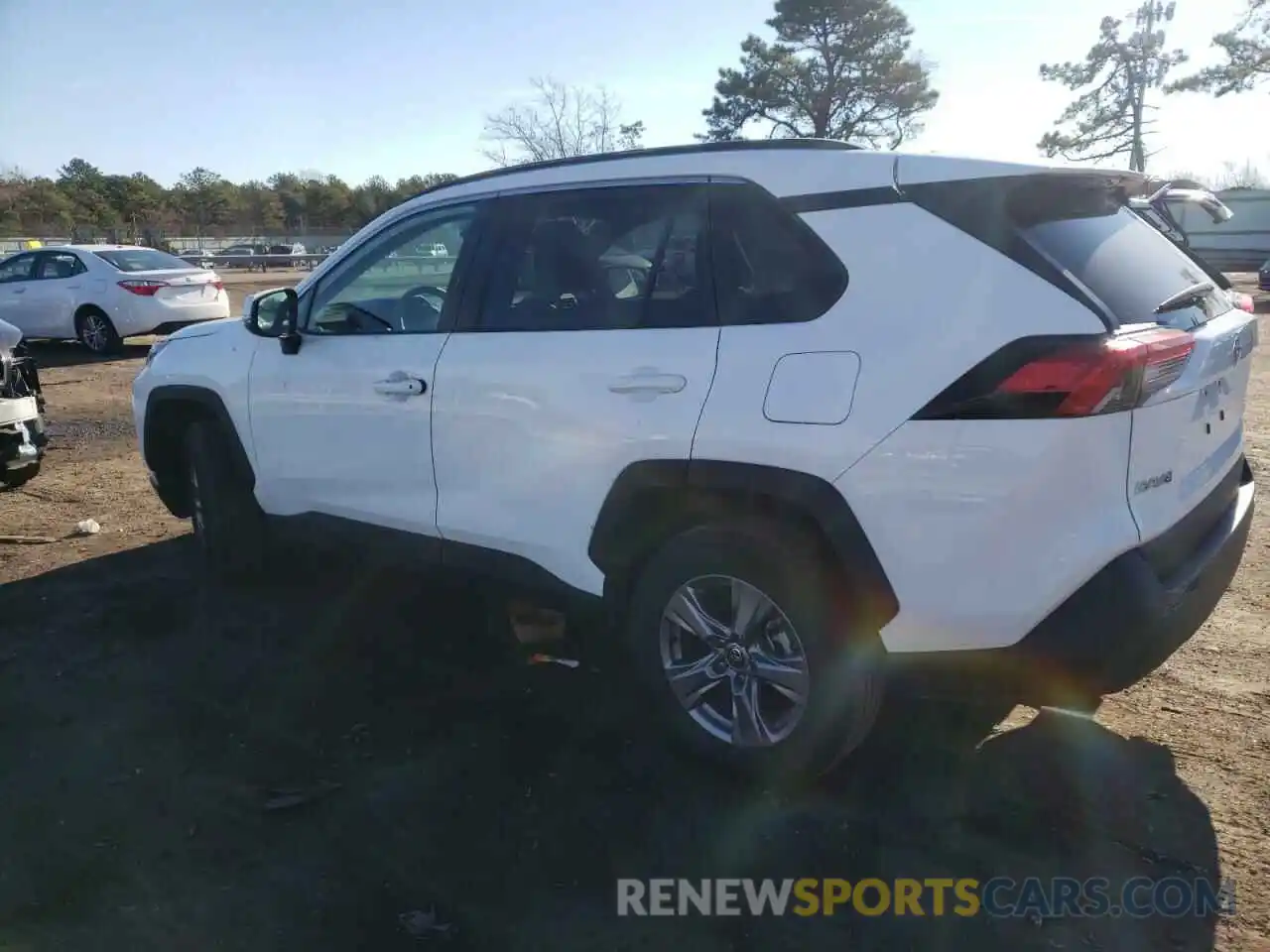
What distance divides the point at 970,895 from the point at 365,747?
6.72ft

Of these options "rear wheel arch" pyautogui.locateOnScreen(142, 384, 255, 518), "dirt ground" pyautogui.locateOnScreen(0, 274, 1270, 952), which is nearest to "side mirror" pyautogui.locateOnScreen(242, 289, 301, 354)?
"rear wheel arch" pyautogui.locateOnScreen(142, 384, 255, 518)

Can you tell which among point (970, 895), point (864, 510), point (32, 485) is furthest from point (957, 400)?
point (32, 485)

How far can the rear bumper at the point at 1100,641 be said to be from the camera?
2660 mm

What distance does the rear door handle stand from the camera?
3.19m

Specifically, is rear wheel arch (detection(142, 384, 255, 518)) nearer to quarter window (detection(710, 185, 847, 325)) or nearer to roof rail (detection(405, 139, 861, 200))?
roof rail (detection(405, 139, 861, 200))

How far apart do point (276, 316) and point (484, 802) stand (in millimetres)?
2442

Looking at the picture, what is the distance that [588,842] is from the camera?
3.03 metres

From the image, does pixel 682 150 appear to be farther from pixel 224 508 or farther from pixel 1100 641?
pixel 224 508

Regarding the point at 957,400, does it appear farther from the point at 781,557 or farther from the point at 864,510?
the point at 781,557

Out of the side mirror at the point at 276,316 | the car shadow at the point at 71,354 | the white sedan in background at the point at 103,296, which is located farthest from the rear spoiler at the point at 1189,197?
the car shadow at the point at 71,354

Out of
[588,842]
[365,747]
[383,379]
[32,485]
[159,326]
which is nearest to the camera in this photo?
[588,842]

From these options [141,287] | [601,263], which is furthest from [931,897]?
[141,287]

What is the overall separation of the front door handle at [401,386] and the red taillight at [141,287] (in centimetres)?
1187

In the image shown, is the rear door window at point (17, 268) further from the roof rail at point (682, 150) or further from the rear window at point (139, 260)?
the roof rail at point (682, 150)
